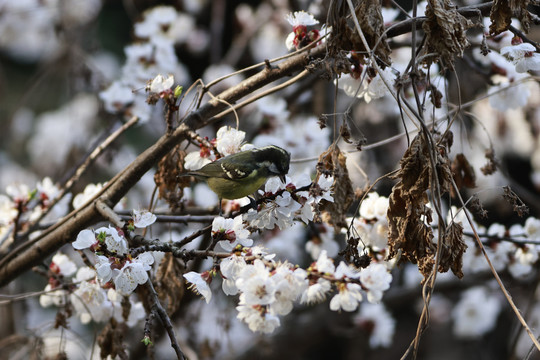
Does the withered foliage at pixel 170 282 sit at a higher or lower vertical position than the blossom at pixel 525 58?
lower

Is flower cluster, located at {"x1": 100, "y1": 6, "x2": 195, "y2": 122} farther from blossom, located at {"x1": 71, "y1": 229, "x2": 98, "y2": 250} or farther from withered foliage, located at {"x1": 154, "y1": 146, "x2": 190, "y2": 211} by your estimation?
blossom, located at {"x1": 71, "y1": 229, "x2": 98, "y2": 250}

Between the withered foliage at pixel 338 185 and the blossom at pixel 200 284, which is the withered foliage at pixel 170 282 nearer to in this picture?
the blossom at pixel 200 284

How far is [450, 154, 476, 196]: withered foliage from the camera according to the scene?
2.08 metres

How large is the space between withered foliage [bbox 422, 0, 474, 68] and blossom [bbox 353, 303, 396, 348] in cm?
237

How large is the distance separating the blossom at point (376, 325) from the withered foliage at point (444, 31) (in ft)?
7.78

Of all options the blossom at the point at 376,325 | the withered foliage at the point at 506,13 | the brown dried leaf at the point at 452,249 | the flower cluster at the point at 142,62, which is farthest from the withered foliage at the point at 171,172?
the blossom at the point at 376,325

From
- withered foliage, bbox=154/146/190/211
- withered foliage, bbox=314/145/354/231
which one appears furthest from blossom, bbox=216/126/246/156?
withered foliage, bbox=314/145/354/231

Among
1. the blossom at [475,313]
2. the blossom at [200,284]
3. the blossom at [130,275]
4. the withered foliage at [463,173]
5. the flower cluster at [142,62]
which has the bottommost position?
the blossom at [475,313]

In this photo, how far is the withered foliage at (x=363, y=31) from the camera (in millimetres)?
1623

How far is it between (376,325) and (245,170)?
6.79 ft

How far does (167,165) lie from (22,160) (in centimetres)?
466

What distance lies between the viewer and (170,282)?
1.97 metres

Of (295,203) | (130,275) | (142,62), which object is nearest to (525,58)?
(295,203)

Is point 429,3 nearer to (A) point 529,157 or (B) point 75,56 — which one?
(B) point 75,56
